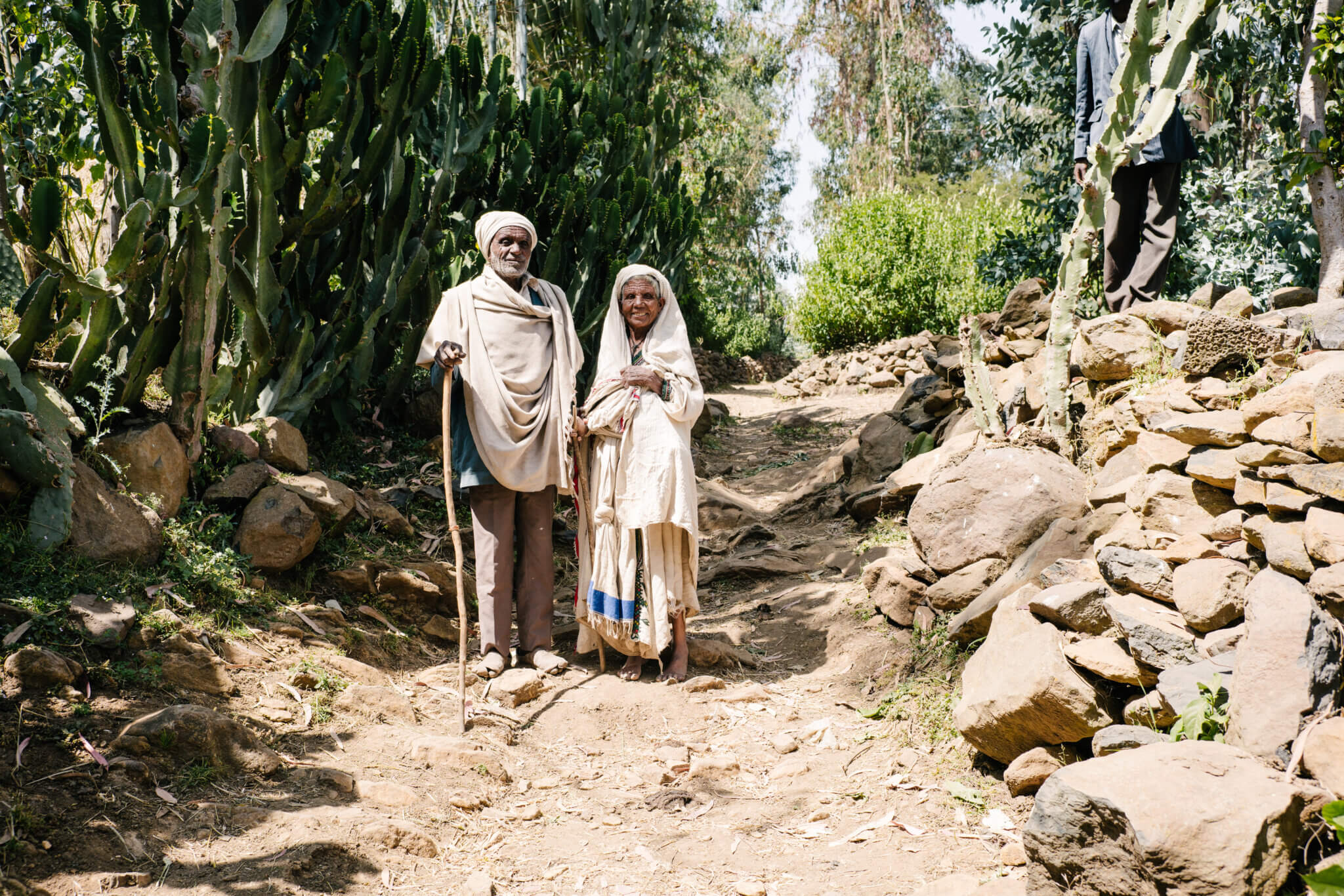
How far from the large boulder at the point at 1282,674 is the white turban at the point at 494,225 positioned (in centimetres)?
322

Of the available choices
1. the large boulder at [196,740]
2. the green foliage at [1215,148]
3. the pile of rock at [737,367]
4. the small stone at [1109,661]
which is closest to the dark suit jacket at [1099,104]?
the green foliage at [1215,148]

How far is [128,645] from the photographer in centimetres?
344

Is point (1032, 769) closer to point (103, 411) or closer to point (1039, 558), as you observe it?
point (1039, 558)

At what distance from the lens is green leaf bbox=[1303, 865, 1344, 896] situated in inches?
74.0

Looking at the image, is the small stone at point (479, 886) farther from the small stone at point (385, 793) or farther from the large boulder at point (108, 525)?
the large boulder at point (108, 525)

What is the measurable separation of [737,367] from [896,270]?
3.85m

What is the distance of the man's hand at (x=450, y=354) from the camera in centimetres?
409

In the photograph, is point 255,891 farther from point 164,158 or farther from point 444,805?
point 164,158

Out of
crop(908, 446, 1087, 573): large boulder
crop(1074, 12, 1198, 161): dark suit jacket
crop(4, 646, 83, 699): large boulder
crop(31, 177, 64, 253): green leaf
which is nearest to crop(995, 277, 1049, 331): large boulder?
crop(1074, 12, 1198, 161): dark suit jacket

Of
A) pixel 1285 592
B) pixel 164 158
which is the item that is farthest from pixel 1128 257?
pixel 164 158

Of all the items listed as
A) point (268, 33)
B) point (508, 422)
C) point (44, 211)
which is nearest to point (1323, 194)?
point (508, 422)

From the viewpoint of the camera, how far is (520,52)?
29.0 feet

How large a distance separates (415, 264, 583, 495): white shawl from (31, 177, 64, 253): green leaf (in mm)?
1473

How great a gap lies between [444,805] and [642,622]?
1342 millimetres
